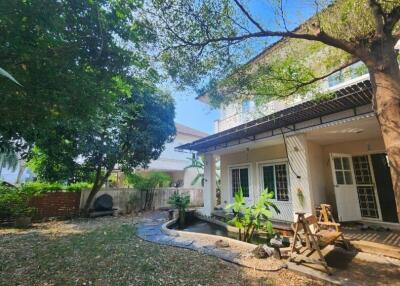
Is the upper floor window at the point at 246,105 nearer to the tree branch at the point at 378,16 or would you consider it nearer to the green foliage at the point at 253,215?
the green foliage at the point at 253,215

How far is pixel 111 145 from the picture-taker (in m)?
12.4

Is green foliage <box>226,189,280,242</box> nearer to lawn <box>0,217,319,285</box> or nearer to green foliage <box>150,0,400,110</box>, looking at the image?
lawn <box>0,217,319,285</box>

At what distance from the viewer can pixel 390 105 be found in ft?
10.1

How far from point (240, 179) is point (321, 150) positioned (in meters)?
4.24

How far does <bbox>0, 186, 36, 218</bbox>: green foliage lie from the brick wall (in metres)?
0.66

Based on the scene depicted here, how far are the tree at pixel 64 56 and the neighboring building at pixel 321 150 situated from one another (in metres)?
2.57

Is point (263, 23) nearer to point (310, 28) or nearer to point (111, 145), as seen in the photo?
point (310, 28)

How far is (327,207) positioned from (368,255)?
4.64 ft

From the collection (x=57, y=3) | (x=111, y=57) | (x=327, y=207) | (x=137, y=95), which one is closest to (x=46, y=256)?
(x=111, y=57)

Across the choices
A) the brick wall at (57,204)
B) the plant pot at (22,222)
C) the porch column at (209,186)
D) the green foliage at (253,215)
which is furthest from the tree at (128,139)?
the green foliage at (253,215)

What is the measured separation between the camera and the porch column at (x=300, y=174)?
7520 mm

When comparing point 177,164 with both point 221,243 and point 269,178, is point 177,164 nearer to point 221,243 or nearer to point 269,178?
point 269,178

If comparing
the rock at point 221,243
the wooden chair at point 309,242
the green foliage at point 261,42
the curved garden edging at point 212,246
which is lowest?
the curved garden edging at point 212,246

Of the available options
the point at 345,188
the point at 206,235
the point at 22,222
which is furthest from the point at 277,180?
the point at 22,222
